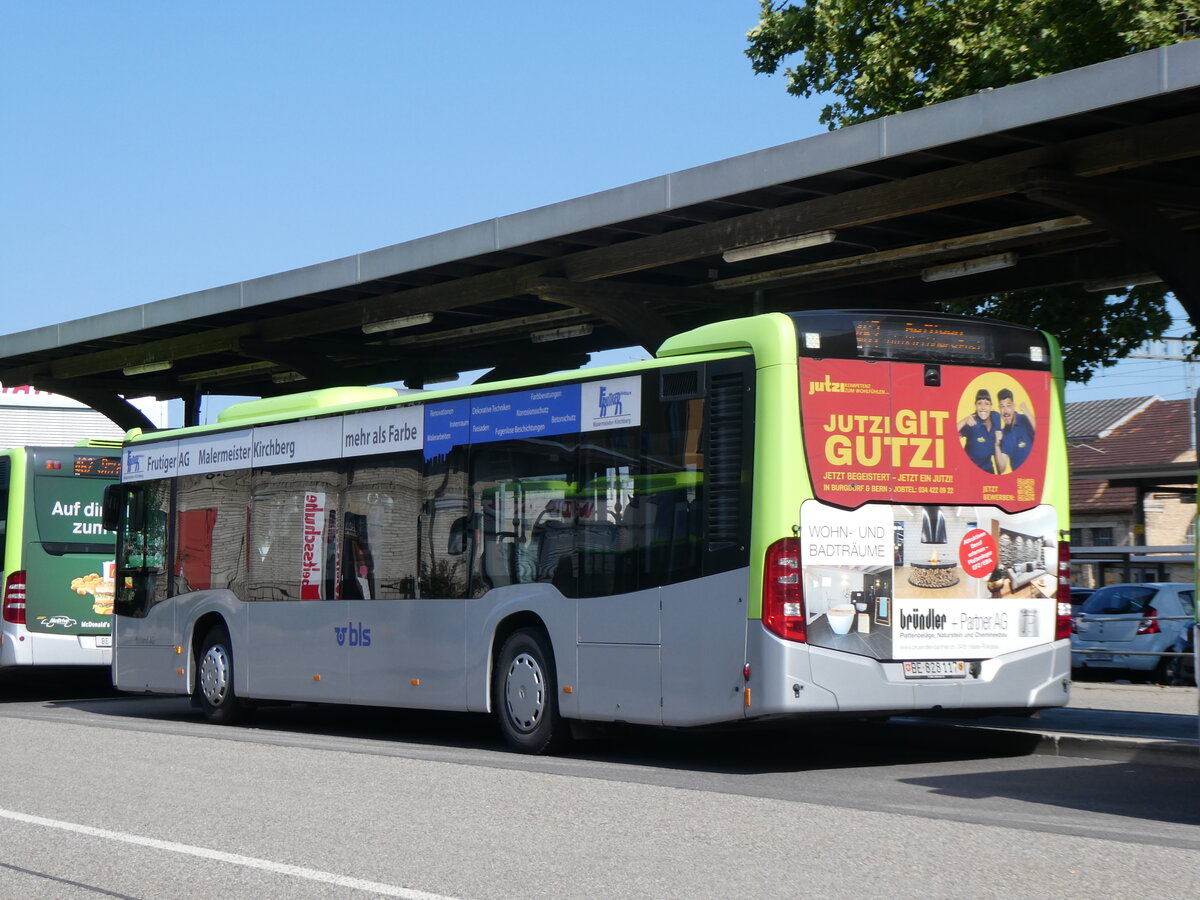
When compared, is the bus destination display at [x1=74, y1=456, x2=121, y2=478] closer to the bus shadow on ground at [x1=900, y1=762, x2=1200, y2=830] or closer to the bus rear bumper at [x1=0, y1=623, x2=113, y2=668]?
the bus rear bumper at [x1=0, y1=623, x2=113, y2=668]

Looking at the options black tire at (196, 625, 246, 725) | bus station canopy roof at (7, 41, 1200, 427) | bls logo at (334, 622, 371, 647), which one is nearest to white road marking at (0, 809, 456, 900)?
bls logo at (334, 622, 371, 647)

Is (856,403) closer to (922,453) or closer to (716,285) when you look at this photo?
(922,453)

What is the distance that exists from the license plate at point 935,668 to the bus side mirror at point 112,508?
1048cm

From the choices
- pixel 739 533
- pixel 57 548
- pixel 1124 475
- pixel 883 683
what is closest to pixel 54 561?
pixel 57 548

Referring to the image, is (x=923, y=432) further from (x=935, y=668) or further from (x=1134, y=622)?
(x=1134, y=622)

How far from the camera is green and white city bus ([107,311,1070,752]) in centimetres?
1086

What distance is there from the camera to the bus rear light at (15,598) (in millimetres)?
19312

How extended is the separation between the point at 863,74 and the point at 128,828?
16550 millimetres

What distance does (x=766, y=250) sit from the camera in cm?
1562

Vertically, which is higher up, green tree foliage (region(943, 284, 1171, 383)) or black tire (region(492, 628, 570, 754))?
green tree foliage (region(943, 284, 1171, 383))

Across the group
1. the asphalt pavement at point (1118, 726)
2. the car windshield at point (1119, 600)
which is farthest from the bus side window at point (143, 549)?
the car windshield at point (1119, 600)

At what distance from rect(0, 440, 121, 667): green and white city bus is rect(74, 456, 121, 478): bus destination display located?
0.06 feet

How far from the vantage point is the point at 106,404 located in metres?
28.5

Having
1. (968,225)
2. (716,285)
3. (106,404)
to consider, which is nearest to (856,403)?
(968,225)
